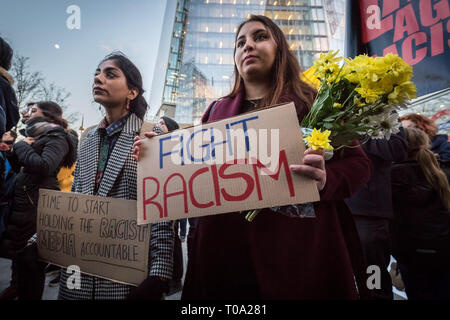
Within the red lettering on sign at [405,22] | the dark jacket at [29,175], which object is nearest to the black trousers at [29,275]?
the dark jacket at [29,175]

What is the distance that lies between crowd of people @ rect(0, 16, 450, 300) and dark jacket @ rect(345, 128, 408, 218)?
0.03 feet

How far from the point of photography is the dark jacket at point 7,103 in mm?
1819

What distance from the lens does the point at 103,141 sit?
1458 mm

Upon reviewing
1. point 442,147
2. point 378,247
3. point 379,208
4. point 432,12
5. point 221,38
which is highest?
point 221,38

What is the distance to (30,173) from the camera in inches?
85.4

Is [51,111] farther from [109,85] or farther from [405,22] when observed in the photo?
[405,22]

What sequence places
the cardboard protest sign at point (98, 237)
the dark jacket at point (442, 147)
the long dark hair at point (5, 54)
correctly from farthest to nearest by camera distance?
the dark jacket at point (442, 147) → the long dark hair at point (5, 54) → the cardboard protest sign at point (98, 237)

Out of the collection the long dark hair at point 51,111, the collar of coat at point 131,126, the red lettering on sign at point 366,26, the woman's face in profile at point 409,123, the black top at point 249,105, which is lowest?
the collar of coat at point 131,126

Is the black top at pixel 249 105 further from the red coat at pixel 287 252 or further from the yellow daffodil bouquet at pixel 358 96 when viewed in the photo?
the yellow daffodil bouquet at pixel 358 96

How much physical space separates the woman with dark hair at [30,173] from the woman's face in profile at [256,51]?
6.70ft

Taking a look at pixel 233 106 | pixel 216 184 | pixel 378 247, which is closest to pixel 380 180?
pixel 378 247

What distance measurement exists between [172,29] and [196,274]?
5604 cm

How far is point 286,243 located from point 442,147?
2784 millimetres
